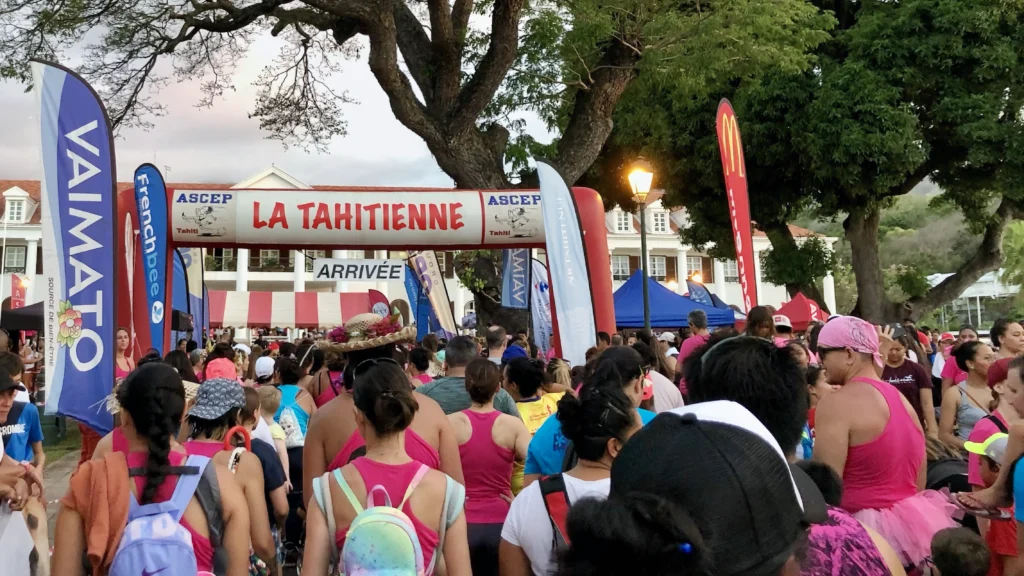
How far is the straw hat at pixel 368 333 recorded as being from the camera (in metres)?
4.13

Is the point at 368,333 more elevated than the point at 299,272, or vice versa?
the point at 299,272

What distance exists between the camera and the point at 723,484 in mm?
1166

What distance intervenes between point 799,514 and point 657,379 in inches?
171

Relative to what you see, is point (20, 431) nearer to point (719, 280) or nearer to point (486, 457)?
point (486, 457)

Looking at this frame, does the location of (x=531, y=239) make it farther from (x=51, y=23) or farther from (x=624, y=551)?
(x=624, y=551)

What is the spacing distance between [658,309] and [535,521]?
14.5 m

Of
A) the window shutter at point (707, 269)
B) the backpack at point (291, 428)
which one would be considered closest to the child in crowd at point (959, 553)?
the backpack at point (291, 428)

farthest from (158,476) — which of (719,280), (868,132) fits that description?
(719,280)

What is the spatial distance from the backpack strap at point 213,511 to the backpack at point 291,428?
356 cm

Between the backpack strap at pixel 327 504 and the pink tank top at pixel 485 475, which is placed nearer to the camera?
the backpack strap at pixel 327 504

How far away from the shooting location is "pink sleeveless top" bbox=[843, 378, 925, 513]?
326cm

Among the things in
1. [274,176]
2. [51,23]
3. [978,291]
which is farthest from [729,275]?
[51,23]

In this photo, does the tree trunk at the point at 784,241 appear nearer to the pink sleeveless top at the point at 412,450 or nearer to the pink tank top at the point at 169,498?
the pink sleeveless top at the point at 412,450

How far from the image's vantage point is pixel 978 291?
68.8 meters
